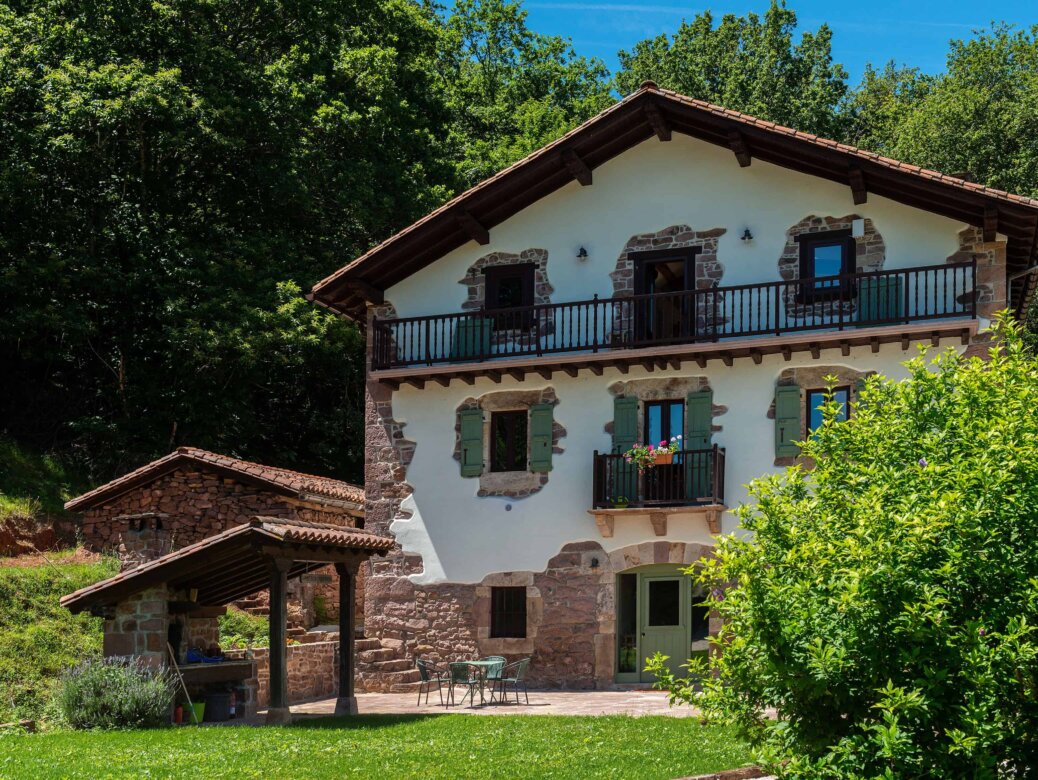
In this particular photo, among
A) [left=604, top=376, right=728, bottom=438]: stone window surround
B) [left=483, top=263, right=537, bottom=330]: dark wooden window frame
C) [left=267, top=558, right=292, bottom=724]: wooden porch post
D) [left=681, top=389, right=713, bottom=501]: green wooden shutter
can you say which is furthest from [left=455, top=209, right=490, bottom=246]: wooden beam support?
[left=267, top=558, right=292, bottom=724]: wooden porch post

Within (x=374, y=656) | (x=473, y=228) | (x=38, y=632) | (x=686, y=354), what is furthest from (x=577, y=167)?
(x=38, y=632)

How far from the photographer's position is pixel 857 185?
20109mm

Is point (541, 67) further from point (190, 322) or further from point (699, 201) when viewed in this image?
point (699, 201)

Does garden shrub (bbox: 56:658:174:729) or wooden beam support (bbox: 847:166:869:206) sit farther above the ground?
wooden beam support (bbox: 847:166:869:206)

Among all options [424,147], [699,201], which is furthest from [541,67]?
[699,201]

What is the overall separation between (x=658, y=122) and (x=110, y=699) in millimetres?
12047

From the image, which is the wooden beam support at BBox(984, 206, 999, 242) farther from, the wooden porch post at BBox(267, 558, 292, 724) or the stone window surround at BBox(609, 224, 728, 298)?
the wooden porch post at BBox(267, 558, 292, 724)

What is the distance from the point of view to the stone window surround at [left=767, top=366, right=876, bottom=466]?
1988cm

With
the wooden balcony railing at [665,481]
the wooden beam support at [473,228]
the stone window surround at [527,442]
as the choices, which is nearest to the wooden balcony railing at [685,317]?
the stone window surround at [527,442]

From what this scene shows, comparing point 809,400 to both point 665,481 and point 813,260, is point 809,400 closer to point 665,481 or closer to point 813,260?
point 813,260

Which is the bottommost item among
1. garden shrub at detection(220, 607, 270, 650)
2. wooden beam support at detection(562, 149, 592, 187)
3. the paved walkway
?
the paved walkway

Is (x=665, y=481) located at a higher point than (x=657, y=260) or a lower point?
lower

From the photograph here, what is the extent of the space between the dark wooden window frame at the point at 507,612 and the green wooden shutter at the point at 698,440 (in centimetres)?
326

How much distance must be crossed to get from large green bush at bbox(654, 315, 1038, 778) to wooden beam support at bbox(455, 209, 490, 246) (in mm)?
13532
